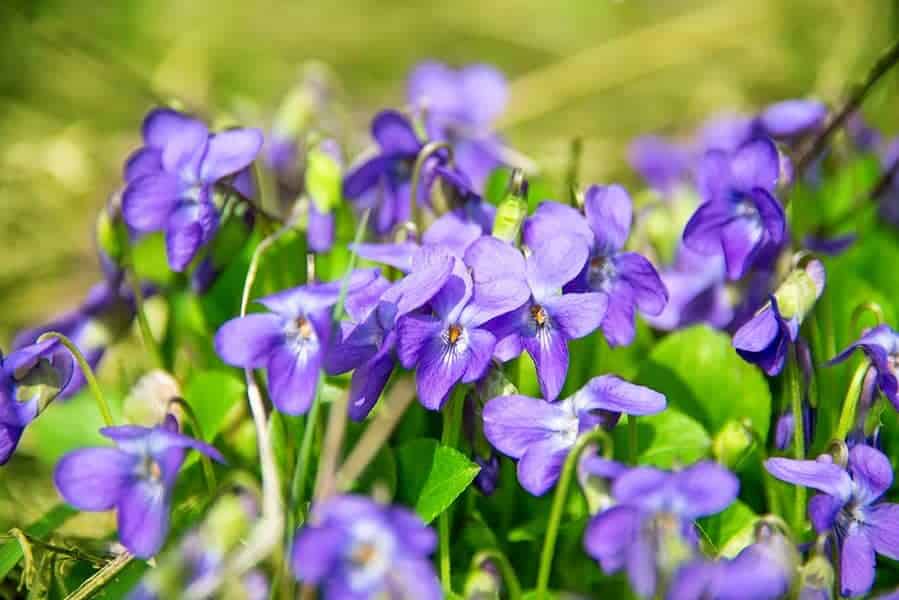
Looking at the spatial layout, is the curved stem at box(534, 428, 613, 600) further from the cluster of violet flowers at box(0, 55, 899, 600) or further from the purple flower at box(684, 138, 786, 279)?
the purple flower at box(684, 138, 786, 279)

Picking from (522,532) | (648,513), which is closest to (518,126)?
(522,532)

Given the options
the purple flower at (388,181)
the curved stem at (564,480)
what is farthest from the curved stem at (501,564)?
the purple flower at (388,181)

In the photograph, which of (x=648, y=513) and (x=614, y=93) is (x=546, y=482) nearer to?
(x=648, y=513)

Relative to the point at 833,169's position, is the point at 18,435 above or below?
below

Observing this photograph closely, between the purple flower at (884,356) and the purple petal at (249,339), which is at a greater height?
the purple flower at (884,356)

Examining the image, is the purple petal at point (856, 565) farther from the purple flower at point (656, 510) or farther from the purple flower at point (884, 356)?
the purple flower at point (656, 510)

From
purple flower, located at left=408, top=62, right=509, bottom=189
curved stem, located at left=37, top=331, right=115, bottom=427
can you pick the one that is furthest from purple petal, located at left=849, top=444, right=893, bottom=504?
purple flower, located at left=408, top=62, right=509, bottom=189
